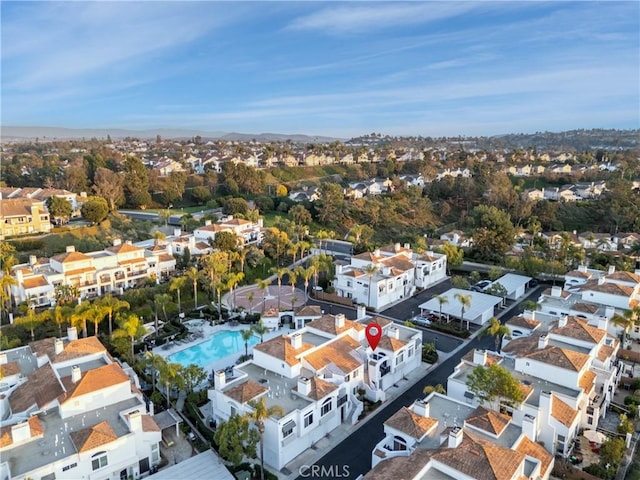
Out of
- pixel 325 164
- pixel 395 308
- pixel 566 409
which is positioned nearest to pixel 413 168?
pixel 325 164

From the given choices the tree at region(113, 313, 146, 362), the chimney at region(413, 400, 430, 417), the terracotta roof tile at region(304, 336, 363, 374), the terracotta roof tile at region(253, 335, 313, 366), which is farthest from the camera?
the tree at region(113, 313, 146, 362)

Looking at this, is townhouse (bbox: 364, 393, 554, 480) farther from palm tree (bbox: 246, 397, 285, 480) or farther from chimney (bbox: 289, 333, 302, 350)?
chimney (bbox: 289, 333, 302, 350)

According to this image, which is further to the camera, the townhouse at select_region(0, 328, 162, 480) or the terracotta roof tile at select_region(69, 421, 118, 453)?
the terracotta roof tile at select_region(69, 421, 118, 453)

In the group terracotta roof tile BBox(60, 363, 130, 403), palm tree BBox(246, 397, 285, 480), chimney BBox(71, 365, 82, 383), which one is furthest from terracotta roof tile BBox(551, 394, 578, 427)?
chimney BBox(71, 365, 82, 383)

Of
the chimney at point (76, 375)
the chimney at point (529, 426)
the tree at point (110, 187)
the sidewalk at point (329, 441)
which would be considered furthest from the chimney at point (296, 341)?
the tree at point (110, 187)

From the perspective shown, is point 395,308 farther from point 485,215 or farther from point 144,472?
point 144,472

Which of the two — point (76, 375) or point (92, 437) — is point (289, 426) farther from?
point (76, 375)

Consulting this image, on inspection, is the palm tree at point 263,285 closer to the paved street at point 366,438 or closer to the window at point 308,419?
the paved street at point 366,438

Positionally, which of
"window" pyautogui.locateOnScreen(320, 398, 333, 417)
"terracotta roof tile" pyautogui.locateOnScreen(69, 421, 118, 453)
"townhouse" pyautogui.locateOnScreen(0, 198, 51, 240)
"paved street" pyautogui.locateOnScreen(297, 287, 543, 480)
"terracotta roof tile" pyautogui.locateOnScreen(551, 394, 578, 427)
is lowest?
"paved street" pyautogui.locateOnScreen(297, 287, 543, 480)
